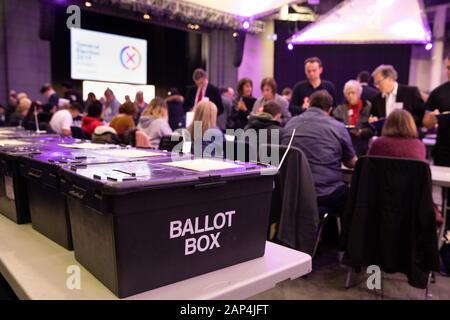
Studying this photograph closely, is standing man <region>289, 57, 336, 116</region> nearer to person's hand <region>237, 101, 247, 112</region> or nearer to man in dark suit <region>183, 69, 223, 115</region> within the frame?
person's hand <region>237, 101, 247, 112</region>

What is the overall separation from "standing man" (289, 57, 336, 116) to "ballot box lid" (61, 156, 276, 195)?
2.87m

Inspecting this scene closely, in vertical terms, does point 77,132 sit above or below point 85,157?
below

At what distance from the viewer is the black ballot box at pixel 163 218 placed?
0.69m

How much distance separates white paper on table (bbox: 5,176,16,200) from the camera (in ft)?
3.67

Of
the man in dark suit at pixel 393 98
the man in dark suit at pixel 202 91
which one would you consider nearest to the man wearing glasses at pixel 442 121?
the man in dark suit at pixel 393 98

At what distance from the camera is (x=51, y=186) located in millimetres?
922

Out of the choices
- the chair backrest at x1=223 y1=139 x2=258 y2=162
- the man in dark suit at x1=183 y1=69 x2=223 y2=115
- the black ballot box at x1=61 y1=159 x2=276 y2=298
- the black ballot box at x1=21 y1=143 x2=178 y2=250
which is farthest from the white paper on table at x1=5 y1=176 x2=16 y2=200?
the man in dark suit at x1=183 y1=69 x2=223 y2=115

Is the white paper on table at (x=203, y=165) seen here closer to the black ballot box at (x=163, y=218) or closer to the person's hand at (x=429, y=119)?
the black ballot box at (x=163, y=218)

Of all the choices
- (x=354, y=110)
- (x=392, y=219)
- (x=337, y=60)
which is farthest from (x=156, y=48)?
(x=392, y=219)

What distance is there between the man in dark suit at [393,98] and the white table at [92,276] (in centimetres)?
282

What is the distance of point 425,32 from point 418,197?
13.8 feet

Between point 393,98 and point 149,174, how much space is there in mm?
3211

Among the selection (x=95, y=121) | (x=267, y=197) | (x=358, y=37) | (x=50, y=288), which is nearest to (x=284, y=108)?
(x=95, y=121)

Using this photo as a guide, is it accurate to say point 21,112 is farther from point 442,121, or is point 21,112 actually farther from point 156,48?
point 442,121
